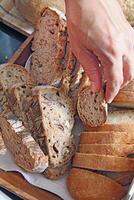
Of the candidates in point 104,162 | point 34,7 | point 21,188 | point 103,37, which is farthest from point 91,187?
point 34,7

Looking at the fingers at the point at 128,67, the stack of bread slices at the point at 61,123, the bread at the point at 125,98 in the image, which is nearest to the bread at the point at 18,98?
the stack of bread slices at the point at 61,123

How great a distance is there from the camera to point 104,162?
4.00 ft

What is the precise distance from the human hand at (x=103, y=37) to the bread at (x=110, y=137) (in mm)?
211

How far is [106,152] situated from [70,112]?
0.17 meters

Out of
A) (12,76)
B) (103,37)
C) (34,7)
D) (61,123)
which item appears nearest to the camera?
(103,37)

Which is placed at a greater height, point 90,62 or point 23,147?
point 90,62

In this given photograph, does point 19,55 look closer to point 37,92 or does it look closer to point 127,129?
point 37,92

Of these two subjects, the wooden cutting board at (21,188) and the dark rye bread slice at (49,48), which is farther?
the dark rye bread slice at (49,48)

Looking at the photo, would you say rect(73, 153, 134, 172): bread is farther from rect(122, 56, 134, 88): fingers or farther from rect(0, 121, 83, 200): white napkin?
rect(122, 56, 134, 88): fingers

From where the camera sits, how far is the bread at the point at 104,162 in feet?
3.95

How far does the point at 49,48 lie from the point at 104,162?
1.27 ft

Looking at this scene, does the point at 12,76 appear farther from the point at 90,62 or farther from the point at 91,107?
the point at 90,62

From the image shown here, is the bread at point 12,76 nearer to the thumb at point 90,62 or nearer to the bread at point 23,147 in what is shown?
the bread at point 23,147

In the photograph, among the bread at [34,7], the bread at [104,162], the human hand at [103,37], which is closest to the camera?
the human hand at [103,37]
